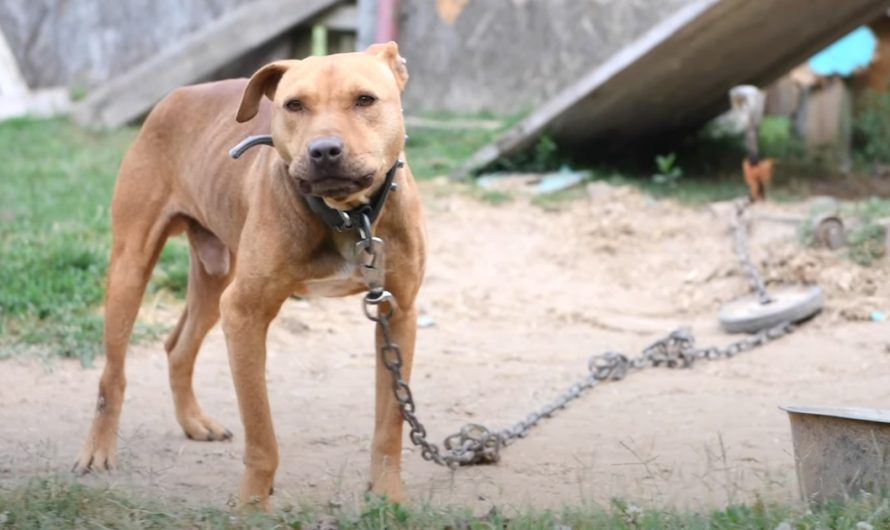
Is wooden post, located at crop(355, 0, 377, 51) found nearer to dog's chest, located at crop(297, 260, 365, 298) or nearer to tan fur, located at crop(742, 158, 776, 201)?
tan fur, located at crop(742, 158, 776, 201)

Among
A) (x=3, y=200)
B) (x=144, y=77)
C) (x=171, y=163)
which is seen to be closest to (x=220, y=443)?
(x=171, y=163)

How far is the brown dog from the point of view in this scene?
13.3ft

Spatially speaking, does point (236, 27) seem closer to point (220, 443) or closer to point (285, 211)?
point (220, 443)

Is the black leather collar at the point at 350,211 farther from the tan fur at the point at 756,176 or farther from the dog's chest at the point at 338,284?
the tan fur at the point at 756,176

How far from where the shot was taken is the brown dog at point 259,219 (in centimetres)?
405

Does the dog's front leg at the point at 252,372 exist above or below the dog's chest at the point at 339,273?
below

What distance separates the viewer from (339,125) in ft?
Result: 13.0

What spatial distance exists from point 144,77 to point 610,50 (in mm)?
4083

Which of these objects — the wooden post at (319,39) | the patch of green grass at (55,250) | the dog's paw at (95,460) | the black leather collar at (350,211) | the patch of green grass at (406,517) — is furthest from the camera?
the wooden post at (319,39)

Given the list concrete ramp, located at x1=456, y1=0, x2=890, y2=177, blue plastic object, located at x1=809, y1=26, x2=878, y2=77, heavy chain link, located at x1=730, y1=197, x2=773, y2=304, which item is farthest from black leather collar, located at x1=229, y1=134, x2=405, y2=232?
blue plastic object, located at x1=809, y1=26, x2=878, y2=77

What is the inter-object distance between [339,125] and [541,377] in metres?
2.86

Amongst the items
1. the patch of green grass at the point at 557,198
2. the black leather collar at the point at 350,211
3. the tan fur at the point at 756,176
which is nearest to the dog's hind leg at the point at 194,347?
the black leather collar at the point at 350,211

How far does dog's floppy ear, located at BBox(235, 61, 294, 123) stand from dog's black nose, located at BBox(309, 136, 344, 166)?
0.58 m

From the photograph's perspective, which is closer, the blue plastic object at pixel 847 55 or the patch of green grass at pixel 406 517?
the patch of green grass at pixel 406 517
